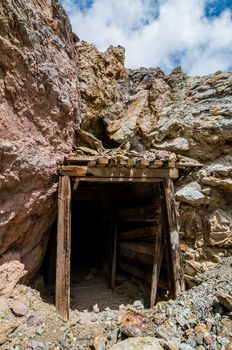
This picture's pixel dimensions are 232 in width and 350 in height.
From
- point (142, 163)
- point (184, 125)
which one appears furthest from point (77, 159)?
point (184, 125)

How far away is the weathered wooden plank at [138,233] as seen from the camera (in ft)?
18.4

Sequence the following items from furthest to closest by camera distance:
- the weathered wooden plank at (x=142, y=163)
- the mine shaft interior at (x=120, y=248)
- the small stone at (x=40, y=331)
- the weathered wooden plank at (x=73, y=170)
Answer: the mine shaft interior at (x=120, y=248) → the weathered wooden plank at (x=142, y=163) → the weathered wooden plank at (x=73, y=170) → the small stone at (x=40, y=331)

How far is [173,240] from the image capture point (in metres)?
4.95

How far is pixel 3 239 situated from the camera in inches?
144

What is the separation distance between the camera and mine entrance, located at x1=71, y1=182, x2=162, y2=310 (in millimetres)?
5594

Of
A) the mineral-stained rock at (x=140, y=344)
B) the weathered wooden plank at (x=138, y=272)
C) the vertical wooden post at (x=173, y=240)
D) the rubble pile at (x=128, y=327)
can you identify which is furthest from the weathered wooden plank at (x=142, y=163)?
the mineral-stained rock at (x=140, y=344)

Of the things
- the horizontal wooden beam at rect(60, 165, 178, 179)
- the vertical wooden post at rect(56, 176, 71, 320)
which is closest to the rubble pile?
the vertical wooden post at rect(56, 176, 71, 320)

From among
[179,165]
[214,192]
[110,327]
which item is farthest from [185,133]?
[110,327]

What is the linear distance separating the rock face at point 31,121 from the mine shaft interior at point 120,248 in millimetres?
1887

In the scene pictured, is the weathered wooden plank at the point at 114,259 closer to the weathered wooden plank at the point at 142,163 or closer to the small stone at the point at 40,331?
the weathered wooden plank at the point at 142,163

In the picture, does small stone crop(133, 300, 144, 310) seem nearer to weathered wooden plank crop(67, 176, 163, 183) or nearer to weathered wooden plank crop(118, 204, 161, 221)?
weathered wooden plank crop(118, 204, 161, 221)

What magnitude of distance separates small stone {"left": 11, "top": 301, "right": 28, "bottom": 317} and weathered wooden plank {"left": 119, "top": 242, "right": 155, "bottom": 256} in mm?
2905

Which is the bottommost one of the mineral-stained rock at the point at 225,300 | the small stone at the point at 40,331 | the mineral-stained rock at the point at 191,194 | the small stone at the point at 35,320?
the small stone at the point at 40,331

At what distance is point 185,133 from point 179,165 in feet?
3.54
